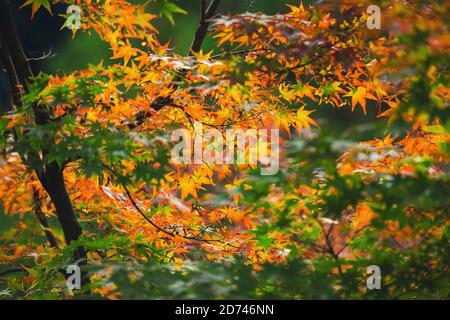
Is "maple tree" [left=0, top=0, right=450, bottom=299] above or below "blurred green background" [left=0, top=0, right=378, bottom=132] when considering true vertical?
below

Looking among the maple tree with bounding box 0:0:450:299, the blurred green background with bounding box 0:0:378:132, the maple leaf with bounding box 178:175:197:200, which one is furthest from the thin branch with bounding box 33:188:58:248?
the blurred green background with bounding box 0:0:378:132

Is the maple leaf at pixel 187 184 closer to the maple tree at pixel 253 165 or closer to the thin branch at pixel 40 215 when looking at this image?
the maple tree at pixel 253 165

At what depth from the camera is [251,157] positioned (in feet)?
10.9

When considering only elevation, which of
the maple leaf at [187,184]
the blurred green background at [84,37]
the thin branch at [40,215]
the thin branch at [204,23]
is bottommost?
the thin branch at [40,215]

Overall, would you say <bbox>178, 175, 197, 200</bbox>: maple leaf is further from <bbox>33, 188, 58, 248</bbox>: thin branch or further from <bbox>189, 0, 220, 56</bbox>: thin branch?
<bbox>33, 188, 58, 248</bbox>: thin branch

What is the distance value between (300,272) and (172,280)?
547 millimetres

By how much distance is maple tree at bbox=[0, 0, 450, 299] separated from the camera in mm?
2355

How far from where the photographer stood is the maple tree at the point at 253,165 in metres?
2.36

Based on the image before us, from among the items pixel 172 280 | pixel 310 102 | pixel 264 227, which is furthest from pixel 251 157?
pixel 310 102

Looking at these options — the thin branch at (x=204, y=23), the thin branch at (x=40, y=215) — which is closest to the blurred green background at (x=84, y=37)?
the thin branch at (x=40, y=215)

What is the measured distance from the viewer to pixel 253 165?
11.2 ft

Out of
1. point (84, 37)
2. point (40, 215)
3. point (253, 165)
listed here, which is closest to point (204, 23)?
point (253, 165)
